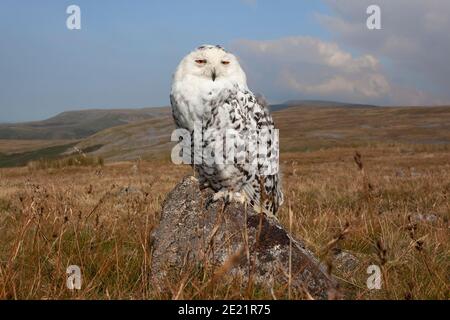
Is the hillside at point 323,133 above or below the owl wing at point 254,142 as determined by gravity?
below

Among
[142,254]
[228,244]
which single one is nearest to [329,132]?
[142,254]

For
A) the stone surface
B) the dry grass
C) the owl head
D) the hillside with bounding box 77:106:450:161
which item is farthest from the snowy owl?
the hillside with bounding box 77:106:450:161

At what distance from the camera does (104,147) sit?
77.6 metres

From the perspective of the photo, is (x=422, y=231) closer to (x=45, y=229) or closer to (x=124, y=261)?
(x=124, y=261)

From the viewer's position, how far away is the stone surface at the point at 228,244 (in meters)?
3.50

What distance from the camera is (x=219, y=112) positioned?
4527 millimetres

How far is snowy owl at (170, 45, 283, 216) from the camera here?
4504 mm

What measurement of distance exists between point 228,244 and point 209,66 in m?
1.98

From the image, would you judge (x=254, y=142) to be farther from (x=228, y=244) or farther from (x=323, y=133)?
(x=323, y=133)

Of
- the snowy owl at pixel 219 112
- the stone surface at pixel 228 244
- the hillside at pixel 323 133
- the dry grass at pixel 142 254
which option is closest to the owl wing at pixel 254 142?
the snowy owl at pixel 219 112

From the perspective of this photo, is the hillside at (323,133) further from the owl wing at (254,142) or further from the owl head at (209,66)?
the owl head at (209,66)
